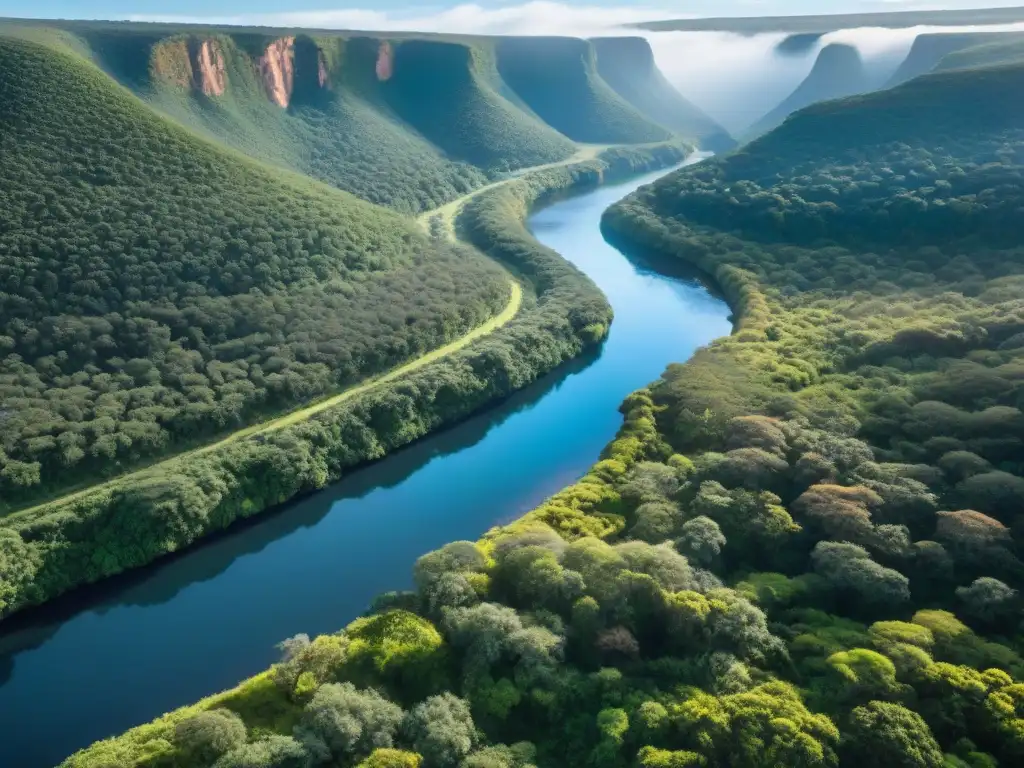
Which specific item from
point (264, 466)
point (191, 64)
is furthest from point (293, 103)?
point (264, 466)

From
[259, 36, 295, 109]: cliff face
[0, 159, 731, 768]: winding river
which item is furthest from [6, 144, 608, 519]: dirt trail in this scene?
[259, 36, 295, 109]: cliff face

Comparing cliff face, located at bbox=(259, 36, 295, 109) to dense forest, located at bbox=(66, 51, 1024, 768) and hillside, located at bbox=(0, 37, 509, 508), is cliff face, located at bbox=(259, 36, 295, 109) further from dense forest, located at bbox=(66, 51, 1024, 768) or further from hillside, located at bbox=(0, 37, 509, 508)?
dense forest, located at bbox=(66, 51, 1024, 768)

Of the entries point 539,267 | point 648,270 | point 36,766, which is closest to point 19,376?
point 36,766

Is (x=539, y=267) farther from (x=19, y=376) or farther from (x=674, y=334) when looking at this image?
(x=19, y=376)

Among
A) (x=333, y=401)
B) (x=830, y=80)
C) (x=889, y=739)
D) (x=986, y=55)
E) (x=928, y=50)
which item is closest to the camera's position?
(x=889, y=739)

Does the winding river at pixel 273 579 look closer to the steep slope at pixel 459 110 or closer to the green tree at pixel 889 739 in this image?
the green tree at pixel 889 739

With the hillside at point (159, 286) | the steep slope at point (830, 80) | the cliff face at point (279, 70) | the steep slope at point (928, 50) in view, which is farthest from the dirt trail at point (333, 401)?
the steep slope at point (830, 80)

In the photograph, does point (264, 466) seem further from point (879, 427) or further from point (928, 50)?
point (928, 50)
